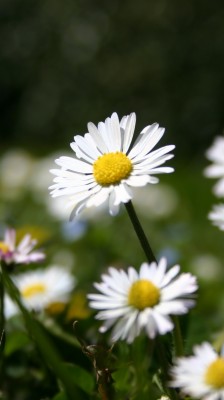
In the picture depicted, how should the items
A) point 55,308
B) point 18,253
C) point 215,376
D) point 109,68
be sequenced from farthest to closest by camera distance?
point 109,68 → point 55,308 → point 18,253 → point 215,376

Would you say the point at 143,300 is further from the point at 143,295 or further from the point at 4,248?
the point at 4,248

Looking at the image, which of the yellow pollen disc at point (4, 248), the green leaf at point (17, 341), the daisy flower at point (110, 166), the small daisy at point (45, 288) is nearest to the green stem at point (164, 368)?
the daisy flower at point (110, 166)

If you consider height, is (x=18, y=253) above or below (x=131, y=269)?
above

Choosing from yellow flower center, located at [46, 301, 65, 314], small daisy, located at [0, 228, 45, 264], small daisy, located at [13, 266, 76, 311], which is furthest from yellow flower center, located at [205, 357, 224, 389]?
small daisy, located at [13, 266, 76, 311]

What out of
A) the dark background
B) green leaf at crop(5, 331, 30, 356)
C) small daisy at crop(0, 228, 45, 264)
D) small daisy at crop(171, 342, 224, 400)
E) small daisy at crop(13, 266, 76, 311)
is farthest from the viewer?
the dark background

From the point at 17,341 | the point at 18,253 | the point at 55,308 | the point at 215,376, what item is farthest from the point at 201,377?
the point at 55,308

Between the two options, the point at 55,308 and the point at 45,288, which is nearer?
the point at 55,308

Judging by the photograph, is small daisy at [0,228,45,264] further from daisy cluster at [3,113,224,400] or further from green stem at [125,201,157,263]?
green stem at [125,201,157,263]

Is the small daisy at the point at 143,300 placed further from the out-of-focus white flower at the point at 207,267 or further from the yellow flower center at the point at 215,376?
the out-of-focus white flower at the point at 207,267
